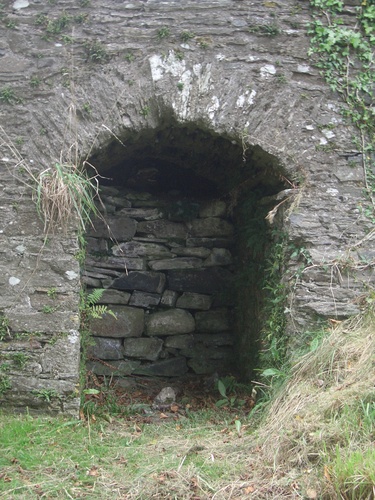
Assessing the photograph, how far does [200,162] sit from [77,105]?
63.3 inches

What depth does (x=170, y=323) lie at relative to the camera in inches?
225

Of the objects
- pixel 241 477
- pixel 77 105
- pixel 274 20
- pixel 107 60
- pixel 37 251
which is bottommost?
pixel 241 477

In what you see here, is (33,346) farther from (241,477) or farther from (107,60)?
(107,60)

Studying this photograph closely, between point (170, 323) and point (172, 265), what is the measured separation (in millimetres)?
570

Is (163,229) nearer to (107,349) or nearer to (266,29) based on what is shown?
(107,349)

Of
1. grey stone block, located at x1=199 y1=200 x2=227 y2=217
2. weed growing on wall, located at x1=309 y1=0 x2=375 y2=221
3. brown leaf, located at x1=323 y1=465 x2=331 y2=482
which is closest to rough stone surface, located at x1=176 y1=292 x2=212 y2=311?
grey stone block, located at x1=199 y1=200 x2=227 y2=217

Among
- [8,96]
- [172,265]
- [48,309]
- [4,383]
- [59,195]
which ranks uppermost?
[8,96]

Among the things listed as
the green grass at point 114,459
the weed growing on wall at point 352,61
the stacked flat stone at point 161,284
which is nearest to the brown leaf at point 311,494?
the green grass at point 114,459

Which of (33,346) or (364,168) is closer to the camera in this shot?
(33,346)

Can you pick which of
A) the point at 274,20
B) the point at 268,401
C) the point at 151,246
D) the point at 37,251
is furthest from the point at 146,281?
the point at 274,20

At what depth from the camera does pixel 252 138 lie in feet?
13.9

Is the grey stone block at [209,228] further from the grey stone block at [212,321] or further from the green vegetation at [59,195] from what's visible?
the green vegetation at [59,195]

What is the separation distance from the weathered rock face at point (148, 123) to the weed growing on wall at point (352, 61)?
3.0 inches

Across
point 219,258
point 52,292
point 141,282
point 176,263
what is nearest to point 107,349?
point 141,282
